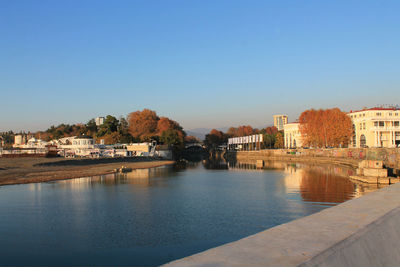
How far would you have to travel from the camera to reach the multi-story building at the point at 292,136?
149 metres

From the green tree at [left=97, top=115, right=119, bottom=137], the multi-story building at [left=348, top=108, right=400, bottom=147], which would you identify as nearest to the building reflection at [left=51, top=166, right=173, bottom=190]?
the multi-story building at [left=348, top=108, right=400, bottom=147]

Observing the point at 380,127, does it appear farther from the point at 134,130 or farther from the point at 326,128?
the point at 134,130

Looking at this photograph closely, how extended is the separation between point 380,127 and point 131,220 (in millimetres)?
99515

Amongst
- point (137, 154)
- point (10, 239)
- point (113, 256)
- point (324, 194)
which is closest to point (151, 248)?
point (113, 256)

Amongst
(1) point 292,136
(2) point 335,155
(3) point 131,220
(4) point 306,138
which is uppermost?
(1) point 292,136

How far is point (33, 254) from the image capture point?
17.0 meters

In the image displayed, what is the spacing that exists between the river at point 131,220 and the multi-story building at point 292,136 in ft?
362

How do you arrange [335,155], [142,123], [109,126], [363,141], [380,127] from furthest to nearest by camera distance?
[142,123], [109,126], [363,141], [380,127], [335,155]

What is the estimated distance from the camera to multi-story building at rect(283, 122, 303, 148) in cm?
14855

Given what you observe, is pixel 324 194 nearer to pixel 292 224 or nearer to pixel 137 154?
pixel 292 224

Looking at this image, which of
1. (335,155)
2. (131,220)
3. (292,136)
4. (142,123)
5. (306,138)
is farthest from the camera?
(142,123)

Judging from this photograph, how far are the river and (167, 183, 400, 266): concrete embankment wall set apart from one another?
25.0 ft

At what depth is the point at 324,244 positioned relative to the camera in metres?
8.72

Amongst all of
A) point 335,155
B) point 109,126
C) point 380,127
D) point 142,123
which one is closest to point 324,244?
point 335,155
